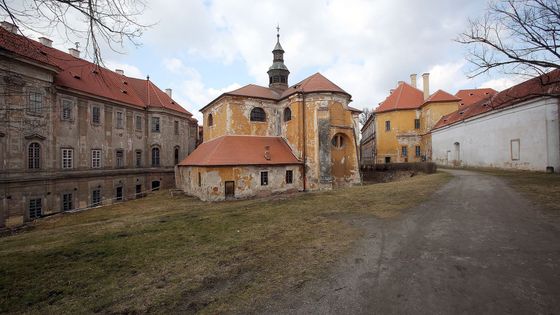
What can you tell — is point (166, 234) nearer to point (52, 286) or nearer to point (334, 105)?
point (52, 286)

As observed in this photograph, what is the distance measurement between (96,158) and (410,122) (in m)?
38.6

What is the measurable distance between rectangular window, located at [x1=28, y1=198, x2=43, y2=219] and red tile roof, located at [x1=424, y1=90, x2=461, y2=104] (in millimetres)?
42671

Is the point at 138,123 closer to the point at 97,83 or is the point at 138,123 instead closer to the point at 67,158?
the point at 97,83

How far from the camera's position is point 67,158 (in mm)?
21594

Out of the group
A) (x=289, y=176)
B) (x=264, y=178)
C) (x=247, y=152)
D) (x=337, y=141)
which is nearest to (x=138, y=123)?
(x=247, y=152)

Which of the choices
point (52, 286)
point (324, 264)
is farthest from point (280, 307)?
point (52, 286)

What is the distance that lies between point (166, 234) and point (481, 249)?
8.40 metres

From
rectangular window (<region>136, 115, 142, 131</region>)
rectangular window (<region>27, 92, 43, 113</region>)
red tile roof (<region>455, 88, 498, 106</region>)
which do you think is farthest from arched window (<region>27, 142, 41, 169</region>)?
red tile roof (<region>455, 88, 498, 106</region>)

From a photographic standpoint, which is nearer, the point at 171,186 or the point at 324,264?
the point at 324,264

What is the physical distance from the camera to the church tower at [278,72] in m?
28.0

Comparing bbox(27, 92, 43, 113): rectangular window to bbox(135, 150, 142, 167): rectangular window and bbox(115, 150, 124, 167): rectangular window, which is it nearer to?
bbox(115, 150, 124, 167): rectangular window

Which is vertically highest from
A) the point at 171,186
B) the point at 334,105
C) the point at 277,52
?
the point at 277,52

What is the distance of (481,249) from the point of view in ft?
17.9

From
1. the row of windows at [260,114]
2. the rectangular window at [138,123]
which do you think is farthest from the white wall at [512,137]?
the rectangular window at [138,123]
